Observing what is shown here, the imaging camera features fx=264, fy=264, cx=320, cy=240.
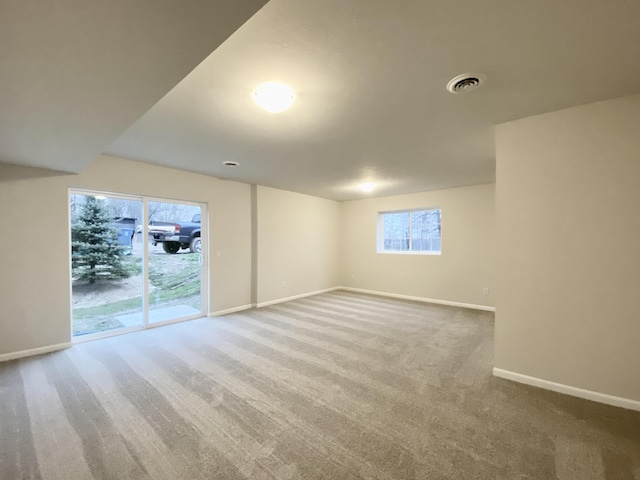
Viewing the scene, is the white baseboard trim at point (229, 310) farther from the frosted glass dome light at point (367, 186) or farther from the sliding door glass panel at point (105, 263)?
the frosted glass dome light at point (367, 186)

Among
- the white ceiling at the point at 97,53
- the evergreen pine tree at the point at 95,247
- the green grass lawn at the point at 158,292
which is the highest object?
the white ceiling at the point at 97,53

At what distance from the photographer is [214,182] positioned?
187 inches

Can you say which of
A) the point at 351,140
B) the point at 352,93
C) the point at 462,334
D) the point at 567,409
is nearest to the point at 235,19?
the point at 352,93

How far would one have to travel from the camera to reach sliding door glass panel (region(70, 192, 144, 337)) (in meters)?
3.58

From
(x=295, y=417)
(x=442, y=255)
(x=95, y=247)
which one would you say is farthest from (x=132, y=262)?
(x=442, y=255)

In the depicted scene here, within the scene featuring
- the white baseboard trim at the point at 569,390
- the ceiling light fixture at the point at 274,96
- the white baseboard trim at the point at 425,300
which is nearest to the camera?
the ceiling light fixture at the point at 274,96

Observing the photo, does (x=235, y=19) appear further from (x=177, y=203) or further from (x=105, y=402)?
(x=177, y=203)

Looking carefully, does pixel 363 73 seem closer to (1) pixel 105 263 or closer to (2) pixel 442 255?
(1) pixel 105 263

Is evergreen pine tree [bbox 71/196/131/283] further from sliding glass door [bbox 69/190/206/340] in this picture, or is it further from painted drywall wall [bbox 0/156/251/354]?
painted drywall wall [bbox 0/156/251/354]

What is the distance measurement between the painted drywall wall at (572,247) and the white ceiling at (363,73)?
0.30 metres

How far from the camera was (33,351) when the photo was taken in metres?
3.13

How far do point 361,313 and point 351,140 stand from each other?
10.4 ft

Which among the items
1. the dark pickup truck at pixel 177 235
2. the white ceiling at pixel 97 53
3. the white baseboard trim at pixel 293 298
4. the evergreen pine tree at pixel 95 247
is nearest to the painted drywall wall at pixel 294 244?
the white baseboard trim at pixel 293 298

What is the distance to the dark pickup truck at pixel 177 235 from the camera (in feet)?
13.8
